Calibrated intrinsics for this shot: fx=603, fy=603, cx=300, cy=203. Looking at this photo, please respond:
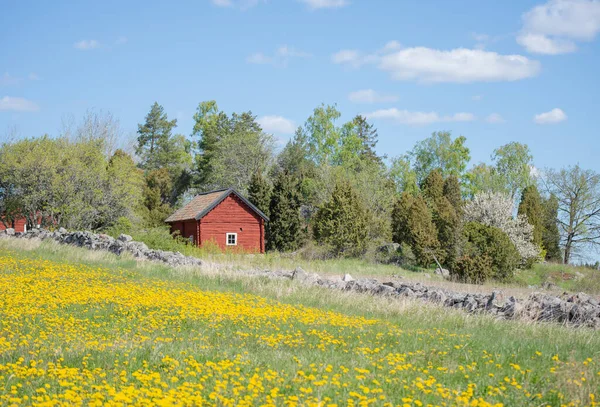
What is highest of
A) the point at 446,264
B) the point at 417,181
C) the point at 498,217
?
the point at 417,181

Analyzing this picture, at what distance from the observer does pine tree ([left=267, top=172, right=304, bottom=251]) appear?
4834 cm

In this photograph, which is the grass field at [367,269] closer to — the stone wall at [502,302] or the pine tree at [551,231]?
the pine tree at [551,231]

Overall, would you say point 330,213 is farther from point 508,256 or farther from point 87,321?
point 87,321

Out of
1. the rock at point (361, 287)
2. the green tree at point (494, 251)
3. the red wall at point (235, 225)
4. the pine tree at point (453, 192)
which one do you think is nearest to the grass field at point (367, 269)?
the green tree at point (494, 251)

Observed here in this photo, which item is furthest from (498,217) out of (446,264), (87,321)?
(87,321)

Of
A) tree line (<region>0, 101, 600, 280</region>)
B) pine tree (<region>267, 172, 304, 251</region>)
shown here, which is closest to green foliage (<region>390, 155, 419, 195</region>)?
tree line (<region>0, 101, 600, 280</region>)

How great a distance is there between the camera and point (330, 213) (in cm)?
4238

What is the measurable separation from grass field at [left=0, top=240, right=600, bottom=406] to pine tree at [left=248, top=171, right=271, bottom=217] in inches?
1362

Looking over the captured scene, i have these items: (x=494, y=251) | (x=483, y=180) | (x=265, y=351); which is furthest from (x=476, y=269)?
(x=483, y=180)

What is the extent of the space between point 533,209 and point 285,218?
21112 mm

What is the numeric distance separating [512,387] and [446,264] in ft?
115

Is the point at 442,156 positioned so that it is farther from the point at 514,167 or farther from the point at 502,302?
the point at 502,302

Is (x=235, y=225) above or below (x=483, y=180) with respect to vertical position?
below

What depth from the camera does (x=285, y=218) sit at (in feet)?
159
